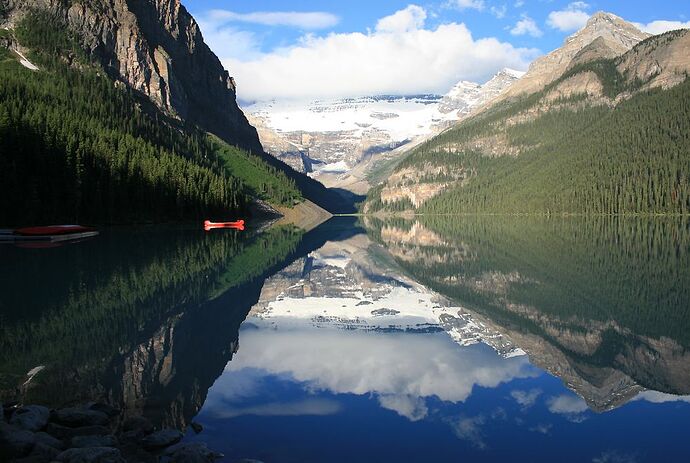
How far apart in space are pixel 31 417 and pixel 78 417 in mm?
999

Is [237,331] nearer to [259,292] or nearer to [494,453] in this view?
[259,292]

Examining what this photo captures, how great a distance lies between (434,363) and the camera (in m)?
20.6

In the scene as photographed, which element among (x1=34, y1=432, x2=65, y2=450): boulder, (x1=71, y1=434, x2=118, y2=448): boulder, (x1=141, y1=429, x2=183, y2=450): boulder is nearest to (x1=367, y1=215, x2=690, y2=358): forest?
(x1=141, y1=429, x2=183, y2=450): boulder

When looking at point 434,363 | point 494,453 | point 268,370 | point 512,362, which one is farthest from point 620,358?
point 268,370

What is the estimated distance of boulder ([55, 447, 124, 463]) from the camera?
10805 millimetres

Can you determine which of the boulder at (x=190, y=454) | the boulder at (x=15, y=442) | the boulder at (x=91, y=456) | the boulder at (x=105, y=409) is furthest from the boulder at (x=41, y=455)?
the boulder at (x=105, y=409)

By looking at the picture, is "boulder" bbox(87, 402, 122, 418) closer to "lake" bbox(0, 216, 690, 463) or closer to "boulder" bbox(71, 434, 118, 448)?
"lake" bbox(0, 216, 690, 463)

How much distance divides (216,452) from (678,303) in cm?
2639

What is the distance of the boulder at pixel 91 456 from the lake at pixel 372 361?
8.09 ft

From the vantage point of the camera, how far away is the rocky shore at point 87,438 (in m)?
11.1

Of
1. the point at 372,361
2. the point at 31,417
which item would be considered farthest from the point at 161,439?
the point at 372,361

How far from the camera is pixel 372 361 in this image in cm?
2108

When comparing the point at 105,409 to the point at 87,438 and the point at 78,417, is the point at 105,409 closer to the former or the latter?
the point at 78,417

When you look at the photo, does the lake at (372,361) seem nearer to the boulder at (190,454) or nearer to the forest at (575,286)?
the forest at (575,286)
